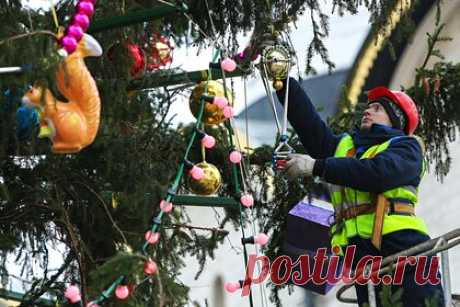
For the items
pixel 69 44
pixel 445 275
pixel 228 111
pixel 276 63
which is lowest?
pixel 445 275

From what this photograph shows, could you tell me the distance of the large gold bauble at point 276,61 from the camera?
4613 millimetres

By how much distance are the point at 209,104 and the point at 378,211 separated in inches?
33.8

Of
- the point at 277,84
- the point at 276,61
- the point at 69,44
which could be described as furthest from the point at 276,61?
the point at 69,44

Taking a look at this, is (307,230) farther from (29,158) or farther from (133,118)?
(29,158)

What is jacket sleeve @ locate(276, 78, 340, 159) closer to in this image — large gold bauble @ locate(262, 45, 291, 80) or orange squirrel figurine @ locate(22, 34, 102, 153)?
large gold bauble @ locate(262, 45, 291, 80)

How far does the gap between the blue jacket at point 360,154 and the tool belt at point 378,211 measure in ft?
0.22

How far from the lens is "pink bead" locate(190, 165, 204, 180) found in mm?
4285

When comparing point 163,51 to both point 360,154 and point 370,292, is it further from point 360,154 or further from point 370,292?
point 370,292

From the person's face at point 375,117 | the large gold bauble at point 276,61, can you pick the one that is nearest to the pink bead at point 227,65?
the large gold bauble at point 276,61

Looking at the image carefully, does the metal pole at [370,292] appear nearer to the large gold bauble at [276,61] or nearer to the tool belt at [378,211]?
the tool belt at [378,211]

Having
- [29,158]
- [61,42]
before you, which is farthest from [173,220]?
[61,42]

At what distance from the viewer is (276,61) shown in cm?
462

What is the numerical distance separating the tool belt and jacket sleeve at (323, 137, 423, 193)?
0.21ft

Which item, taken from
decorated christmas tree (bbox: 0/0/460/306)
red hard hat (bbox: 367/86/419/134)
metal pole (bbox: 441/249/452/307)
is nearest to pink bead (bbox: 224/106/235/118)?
decorated christmas tree (bbox: 0/0/460/306)
